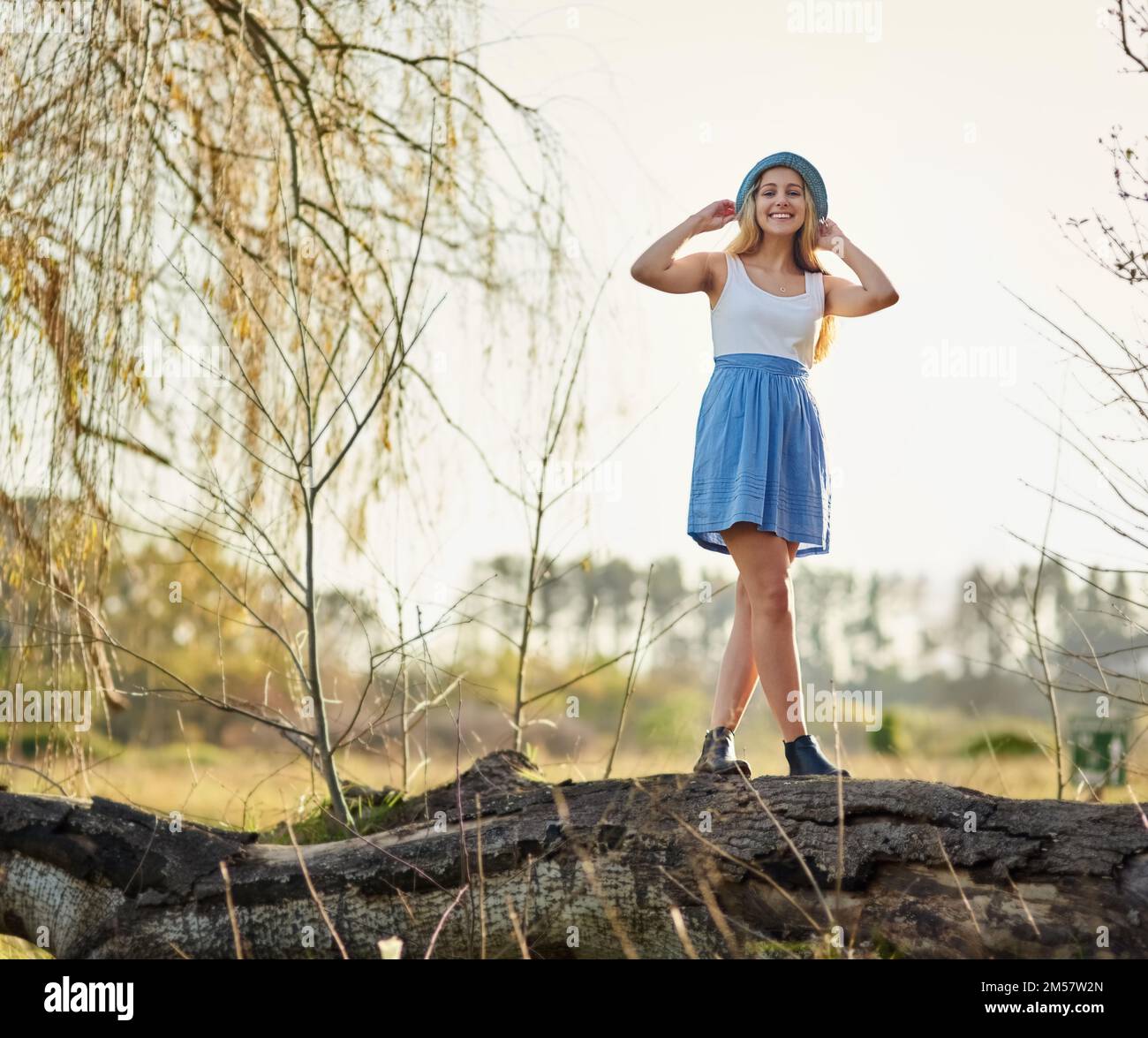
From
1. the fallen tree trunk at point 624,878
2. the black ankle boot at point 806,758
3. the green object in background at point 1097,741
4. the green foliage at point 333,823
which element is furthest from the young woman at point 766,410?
the green object in background at point 1097,741

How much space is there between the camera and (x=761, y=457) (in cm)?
302

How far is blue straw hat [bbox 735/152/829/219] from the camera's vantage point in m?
3.20

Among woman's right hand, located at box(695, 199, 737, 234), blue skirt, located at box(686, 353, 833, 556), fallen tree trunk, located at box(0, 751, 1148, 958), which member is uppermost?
woman's right hand, located at box(695, 199, 737, 234)

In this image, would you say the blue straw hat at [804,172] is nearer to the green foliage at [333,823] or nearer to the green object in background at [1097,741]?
the green object in background at [1097,741]

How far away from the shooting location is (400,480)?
421cm

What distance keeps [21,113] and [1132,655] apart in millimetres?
3480

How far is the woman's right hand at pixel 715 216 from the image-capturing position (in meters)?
3.20

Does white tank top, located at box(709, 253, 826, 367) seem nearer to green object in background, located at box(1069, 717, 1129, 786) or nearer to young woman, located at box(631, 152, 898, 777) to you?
young woman, located at box(631, 152, 898, 777)

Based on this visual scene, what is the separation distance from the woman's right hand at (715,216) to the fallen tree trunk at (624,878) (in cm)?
139

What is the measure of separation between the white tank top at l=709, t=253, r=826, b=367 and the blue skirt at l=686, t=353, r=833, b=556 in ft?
0.10

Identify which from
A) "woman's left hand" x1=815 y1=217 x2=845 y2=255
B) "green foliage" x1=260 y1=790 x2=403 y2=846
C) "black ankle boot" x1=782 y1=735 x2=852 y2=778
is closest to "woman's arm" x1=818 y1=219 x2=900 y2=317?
"woman's left hand" x1=815 y1=217 x2=845 y2=255

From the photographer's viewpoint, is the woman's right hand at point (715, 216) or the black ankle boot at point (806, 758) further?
the woman's right hand at point (715, 216)

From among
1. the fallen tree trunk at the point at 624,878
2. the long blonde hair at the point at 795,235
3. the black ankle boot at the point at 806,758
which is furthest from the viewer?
the long blonde hair at the point at 795,235

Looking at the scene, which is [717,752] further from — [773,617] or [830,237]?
[830,237]
